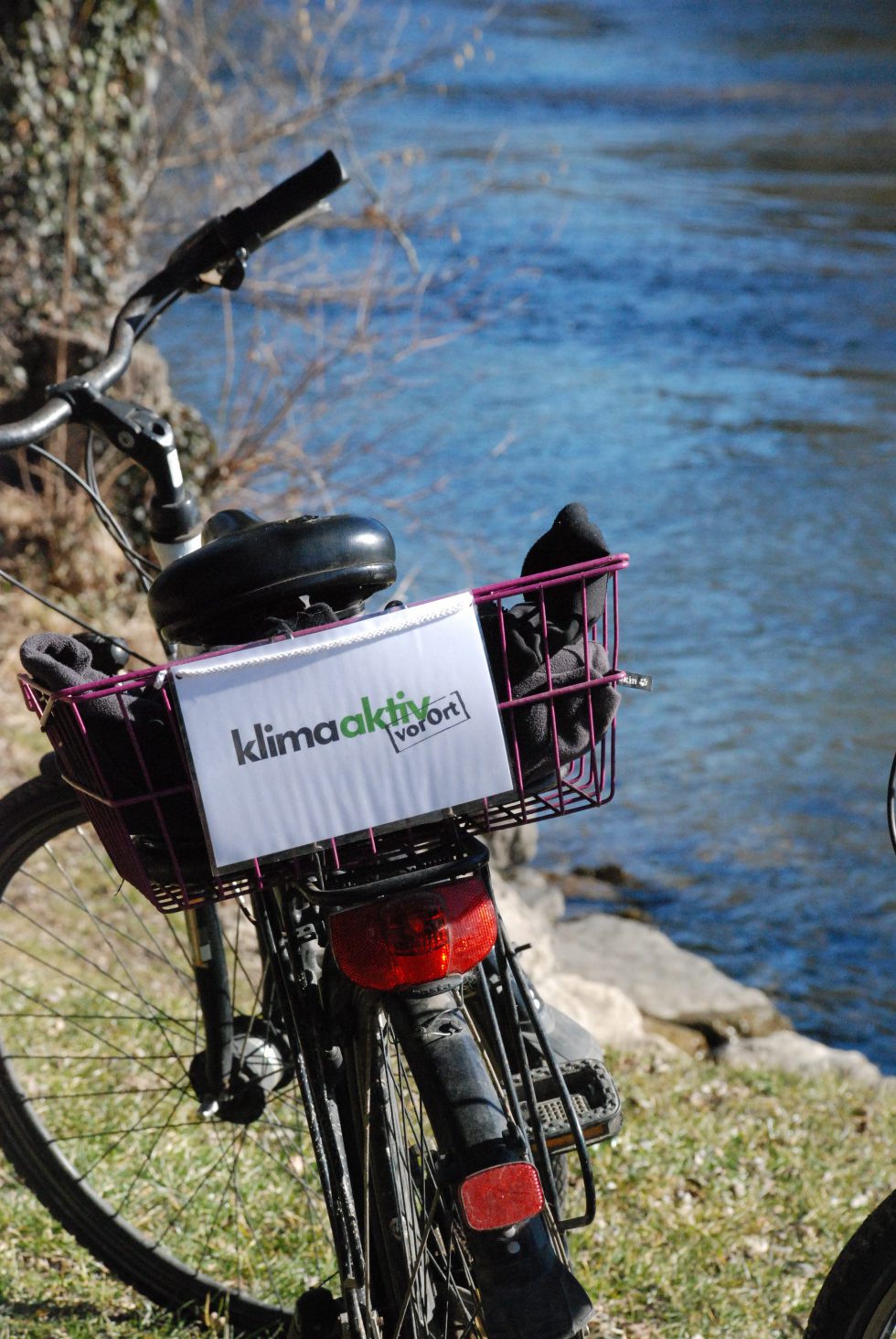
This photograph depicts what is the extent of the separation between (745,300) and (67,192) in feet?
28.1

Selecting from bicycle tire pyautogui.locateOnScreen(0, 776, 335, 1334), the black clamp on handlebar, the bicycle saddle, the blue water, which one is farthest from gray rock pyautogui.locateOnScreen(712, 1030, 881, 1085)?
the bicycle saddle

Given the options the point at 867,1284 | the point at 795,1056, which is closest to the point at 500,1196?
the point at 867,1284

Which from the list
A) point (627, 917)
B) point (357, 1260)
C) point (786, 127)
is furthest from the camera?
point (786, 127)

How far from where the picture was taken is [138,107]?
7.07 metres

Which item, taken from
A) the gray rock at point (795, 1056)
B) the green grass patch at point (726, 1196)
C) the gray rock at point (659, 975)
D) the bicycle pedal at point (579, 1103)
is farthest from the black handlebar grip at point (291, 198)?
the gray rock at point (659, 975)

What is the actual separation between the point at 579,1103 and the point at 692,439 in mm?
9491

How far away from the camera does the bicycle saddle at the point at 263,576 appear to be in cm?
167

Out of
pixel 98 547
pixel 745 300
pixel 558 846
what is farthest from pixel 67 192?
pixel 745 300

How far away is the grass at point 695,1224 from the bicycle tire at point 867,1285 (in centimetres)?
88

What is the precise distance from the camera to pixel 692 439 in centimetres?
1108

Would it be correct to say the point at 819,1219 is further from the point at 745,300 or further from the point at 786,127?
the point at 786,127

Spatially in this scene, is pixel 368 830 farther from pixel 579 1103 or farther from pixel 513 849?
pixel 513 849

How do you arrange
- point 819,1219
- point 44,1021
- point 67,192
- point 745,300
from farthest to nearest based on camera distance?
point 745,300, point 67,192, point 44,1021, point 819,1219

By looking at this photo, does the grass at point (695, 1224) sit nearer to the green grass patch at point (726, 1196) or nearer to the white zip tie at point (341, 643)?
the green grass patch at point (726, 1196)
